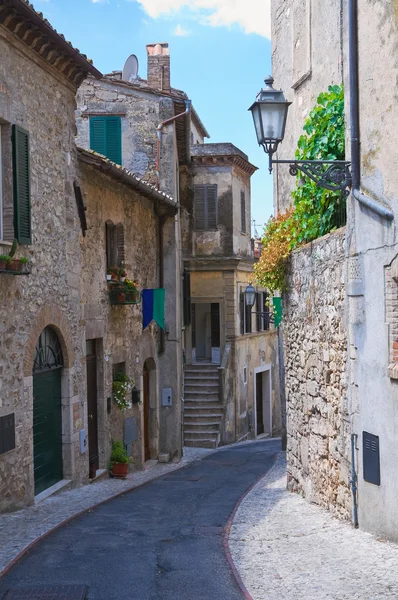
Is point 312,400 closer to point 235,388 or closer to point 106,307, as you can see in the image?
point 106,307

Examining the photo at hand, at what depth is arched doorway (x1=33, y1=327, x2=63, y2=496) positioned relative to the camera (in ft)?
39.7

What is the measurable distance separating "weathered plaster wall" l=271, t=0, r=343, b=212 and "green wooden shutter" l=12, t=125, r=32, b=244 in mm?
5966

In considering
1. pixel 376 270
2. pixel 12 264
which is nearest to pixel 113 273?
pixel 12 264

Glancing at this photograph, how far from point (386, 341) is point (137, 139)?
13.4m

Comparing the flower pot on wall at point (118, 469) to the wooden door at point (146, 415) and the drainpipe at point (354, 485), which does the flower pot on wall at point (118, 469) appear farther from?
the drainpipe at point (354, 485)

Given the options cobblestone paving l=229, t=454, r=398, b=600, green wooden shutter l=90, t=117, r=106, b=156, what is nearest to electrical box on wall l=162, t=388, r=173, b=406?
green wooden shutter l=90, t=117, r=106, b=156

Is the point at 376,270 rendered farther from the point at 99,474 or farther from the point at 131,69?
the point at 131,69

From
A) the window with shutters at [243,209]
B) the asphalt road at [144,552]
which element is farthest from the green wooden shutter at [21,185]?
the window with shutters at [243,209]

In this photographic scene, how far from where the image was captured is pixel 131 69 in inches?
922

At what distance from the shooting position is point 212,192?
29375mm

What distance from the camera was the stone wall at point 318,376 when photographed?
9695mm

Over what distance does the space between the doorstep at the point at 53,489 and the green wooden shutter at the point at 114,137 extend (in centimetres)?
957

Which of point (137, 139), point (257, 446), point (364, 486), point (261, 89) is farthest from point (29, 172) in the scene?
point (257, 446)

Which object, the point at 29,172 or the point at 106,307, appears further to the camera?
the point at 106,307
